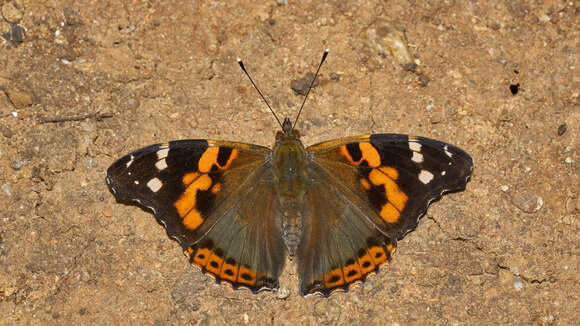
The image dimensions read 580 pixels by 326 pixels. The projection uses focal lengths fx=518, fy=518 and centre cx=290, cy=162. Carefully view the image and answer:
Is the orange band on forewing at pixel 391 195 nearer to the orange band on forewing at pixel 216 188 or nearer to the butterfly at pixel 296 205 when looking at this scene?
the butterfly at pixel 296 205

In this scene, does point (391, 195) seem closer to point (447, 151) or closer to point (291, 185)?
point (447, 151)

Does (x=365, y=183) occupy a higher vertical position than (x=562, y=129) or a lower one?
lower

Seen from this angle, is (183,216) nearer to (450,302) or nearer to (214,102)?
(214,102)

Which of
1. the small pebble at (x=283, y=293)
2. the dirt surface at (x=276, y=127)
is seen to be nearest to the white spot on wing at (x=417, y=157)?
the dirt surface at (x=276, y=127)

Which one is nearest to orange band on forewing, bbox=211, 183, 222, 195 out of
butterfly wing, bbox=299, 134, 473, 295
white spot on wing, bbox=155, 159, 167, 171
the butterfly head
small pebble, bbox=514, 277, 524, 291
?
white spot on wing, bbox=155, 159, 167, 171

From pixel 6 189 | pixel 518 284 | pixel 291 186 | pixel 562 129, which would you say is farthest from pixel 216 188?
pixel 562 129

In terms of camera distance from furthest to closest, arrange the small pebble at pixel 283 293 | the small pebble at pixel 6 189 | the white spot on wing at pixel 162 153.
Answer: the small pebble at pixel 6 189
the small pebble at pixel 283 293
the white spot on wing at pixel 162 153
